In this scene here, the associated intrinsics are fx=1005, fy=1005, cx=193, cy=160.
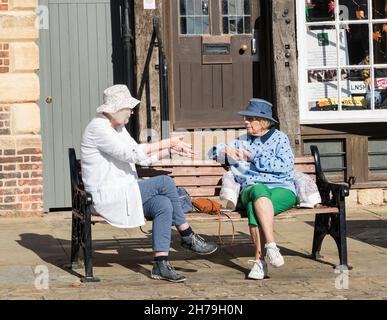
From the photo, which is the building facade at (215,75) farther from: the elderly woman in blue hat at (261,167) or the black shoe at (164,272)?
the black shoe at (164,272)

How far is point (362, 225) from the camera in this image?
33.1 feet

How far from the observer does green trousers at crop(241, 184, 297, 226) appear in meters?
7.66

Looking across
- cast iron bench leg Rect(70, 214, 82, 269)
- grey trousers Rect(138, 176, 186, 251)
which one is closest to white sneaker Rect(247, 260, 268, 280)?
grey trousers Rect(138, 176, 186, 251)

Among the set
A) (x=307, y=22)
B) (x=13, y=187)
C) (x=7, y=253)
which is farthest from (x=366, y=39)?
(x=7, y=253)

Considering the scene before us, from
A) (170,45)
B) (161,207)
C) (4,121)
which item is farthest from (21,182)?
(161,207)

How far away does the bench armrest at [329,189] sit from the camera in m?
7.87

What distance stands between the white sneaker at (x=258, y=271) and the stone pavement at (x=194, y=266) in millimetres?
68

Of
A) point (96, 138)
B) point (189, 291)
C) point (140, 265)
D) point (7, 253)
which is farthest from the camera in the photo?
point (7, 253)

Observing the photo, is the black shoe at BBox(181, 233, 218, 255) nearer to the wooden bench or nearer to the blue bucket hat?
the wooden bench

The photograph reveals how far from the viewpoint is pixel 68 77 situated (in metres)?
11.1

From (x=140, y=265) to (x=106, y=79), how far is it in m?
3.53

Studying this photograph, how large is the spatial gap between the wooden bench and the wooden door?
2806mm

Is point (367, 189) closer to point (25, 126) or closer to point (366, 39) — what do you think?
point (366, 39)

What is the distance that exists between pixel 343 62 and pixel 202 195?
11.9 feet
